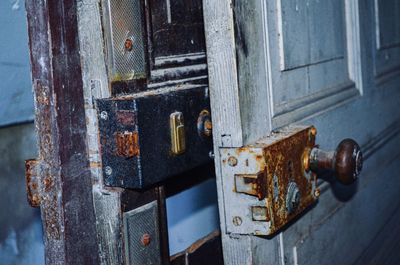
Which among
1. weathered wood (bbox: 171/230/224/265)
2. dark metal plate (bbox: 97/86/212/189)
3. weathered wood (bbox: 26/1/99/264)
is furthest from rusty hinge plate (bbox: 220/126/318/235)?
weathered wood (bbox: 171/230/224/265)

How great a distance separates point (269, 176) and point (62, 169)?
336 millimetres

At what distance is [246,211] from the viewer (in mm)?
848

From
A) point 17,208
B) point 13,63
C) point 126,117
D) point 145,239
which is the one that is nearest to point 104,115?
point 126,117

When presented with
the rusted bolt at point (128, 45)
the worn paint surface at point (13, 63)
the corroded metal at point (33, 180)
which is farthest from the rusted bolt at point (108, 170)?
the worn paint surface at point (13, 63)

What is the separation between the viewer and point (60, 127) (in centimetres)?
83

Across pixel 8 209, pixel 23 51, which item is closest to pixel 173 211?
pixel 8 209

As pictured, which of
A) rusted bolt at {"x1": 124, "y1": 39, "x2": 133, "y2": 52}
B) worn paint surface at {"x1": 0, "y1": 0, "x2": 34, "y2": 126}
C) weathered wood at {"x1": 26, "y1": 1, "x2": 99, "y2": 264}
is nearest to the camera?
weathered wood at {"x1": 26, "y1": 1, "x2": 99, "y2": 264}

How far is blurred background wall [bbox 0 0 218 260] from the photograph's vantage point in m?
1.20

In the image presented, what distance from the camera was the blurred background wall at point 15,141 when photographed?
120 centimetres

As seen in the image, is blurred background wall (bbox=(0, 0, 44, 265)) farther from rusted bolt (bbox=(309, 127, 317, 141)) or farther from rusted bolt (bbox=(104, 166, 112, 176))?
rusted bolt (bbox=(309, 127, 317, 141))

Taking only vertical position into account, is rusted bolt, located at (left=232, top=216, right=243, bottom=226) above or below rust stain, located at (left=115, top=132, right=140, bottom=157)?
below

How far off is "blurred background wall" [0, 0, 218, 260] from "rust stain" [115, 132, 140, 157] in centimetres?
49

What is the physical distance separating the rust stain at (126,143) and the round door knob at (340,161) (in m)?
0.35

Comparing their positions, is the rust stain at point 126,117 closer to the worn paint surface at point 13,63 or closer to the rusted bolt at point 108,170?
the rusted bolt at point 108,170
